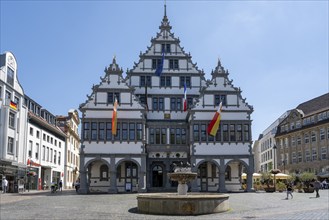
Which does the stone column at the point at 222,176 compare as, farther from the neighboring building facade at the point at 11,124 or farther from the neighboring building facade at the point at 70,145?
the neighboring building facade at the point at 70,145

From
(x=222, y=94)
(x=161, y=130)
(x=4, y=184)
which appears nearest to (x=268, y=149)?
(x=222, y=94)

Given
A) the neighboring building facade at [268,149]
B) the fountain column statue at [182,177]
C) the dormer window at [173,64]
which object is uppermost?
the dormer window at [173,64]

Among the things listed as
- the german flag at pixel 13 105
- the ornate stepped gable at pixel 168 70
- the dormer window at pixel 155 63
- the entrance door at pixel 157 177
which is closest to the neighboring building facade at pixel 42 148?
the german flag at pixel 13 105

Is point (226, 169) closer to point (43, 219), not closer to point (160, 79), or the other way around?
point (160, 79)

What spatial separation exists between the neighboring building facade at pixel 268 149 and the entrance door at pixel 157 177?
44.0m

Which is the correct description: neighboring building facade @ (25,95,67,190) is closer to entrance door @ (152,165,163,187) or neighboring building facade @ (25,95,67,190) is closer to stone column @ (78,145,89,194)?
stone column @ (78,145,89,194)

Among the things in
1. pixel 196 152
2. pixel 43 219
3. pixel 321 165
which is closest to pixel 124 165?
pixel 196 152

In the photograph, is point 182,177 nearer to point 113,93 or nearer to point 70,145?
point 113,93

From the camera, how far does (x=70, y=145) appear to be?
73.6 metres

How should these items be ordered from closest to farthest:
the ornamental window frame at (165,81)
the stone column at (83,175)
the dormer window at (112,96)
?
1. the stone column at (83,175)
2. the dormer window at (112,96)
3. the ornamental window frame at (165,81)

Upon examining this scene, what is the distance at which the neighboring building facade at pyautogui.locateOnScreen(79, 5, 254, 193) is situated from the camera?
44.0 metres

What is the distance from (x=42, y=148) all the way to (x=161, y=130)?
19.6 m

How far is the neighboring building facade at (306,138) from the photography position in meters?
66.7

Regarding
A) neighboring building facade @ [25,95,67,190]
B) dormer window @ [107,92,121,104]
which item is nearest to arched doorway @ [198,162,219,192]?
dormer window @ [107,92,121,104]
